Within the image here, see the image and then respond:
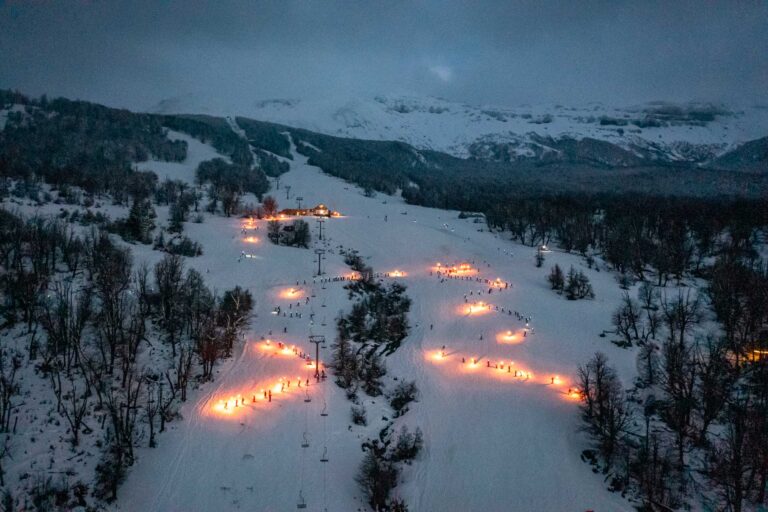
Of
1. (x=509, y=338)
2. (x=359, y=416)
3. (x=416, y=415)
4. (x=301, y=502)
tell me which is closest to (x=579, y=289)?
(x=509, y=338)

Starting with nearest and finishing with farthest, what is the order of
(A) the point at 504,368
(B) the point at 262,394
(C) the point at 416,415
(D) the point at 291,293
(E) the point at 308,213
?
(C) the point at 416,415
(B) the point at 262,394
(A) the point at 504,368
(D) the point at 291,293
(E) the point at 308,213

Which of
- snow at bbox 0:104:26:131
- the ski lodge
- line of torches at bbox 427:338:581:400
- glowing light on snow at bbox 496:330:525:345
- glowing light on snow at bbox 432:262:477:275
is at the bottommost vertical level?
line of torches at bbox 427:338:581:400

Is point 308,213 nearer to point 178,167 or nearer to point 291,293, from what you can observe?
point 178,167

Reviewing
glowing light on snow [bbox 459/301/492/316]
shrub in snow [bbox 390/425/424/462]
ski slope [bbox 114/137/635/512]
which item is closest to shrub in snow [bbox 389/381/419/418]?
ski slope [bbox 114/137/635/512]

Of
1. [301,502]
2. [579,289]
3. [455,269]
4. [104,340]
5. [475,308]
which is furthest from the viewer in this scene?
[455,269]

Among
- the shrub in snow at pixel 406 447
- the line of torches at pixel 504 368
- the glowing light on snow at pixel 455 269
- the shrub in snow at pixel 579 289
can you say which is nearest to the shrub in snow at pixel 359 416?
the shrub in snow at pixel 406 447

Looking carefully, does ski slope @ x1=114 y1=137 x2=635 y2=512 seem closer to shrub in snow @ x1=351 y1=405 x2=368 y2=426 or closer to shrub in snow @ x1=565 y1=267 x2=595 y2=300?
shrub in snow @ x1=351 y1=405 x2=368 y2=426

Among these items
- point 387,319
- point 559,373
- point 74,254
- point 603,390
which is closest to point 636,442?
point 603,390

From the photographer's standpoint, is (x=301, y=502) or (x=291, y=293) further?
(x=291, y=293)
